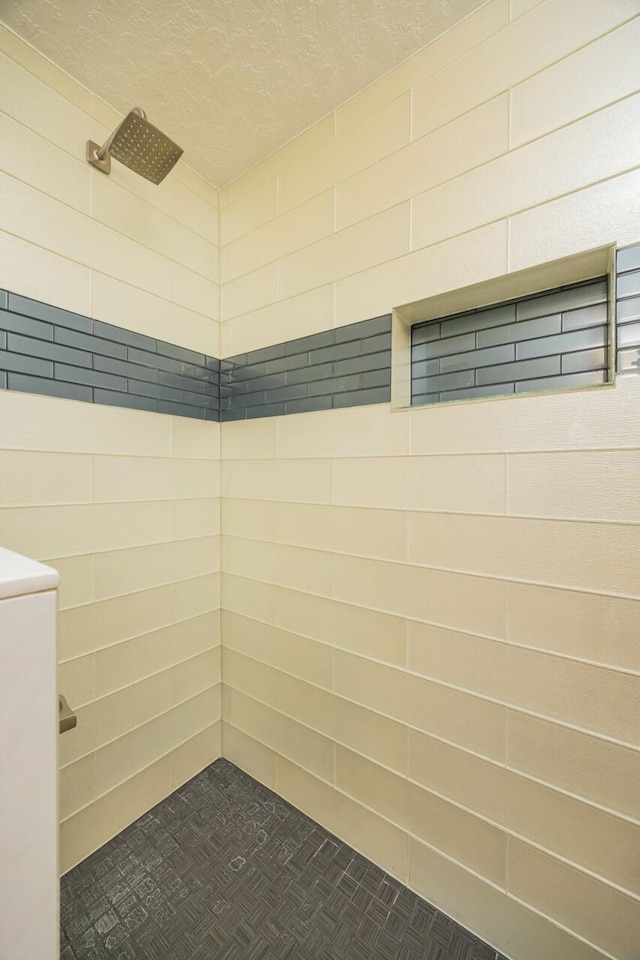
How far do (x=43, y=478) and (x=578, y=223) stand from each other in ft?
5.23

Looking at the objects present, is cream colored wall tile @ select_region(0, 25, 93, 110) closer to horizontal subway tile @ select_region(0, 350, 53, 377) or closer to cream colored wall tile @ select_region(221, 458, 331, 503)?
horizontal subway tile @ select_region(0, 350, 53, 377)

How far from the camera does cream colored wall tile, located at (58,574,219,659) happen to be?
1.23 m

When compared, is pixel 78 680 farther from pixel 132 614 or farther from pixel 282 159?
pixel 282 159

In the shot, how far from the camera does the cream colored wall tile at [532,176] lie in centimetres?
87

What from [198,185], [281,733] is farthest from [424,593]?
[198,185]

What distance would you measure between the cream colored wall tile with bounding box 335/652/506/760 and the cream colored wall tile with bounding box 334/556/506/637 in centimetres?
20

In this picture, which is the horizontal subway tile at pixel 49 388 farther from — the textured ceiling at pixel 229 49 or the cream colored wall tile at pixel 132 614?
the textured ceiling at pixel 229 49

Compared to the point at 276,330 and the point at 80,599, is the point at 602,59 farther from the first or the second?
the point at 80,599

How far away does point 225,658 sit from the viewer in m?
1.70

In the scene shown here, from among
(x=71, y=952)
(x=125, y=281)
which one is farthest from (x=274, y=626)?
(x=125, y=281)

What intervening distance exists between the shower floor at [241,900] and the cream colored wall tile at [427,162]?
2084mm

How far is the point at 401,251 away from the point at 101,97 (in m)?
1.14

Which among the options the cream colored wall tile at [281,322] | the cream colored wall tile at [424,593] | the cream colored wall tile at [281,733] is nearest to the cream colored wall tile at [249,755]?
the cream colored wall tile at [281,733]

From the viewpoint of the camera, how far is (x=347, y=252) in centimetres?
130
